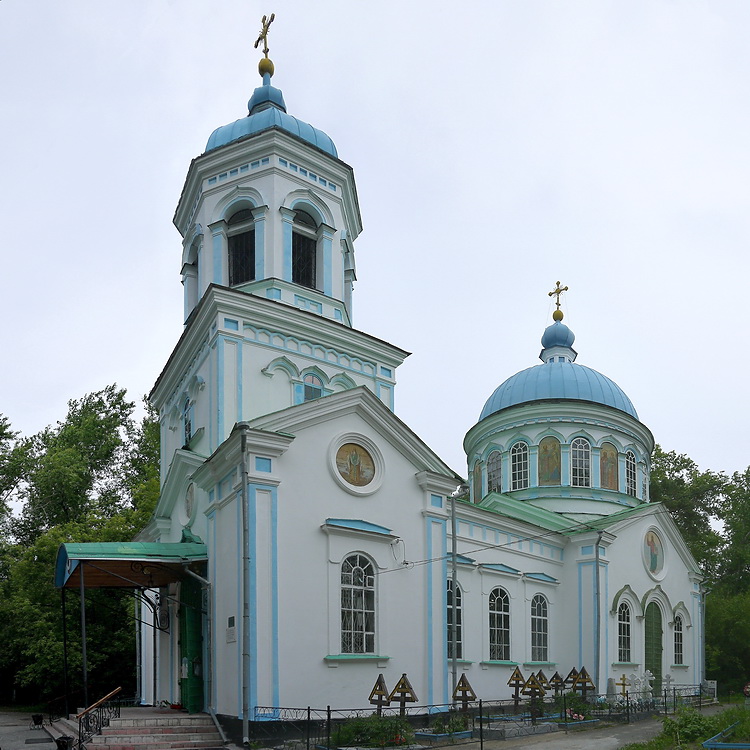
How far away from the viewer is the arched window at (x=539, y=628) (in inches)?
826

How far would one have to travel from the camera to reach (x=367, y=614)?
49.7ft

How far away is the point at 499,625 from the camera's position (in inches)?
782

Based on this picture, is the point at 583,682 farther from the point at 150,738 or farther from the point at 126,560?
the point at 126,560

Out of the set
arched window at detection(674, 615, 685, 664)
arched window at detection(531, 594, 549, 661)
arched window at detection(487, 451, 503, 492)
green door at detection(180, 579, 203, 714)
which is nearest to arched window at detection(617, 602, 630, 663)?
arched window at detection(531, 594, 549, 661)

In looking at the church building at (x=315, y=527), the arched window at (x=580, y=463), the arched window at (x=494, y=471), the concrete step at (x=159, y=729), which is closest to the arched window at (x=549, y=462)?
the arched window at (x=580, y=463)

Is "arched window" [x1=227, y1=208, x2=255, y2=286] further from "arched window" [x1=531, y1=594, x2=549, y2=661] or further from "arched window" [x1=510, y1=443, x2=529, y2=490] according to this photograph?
"arched window" [x1=510, y1=443, x2=529, y2=490]

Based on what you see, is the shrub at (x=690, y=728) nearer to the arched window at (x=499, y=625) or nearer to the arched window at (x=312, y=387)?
the arched window at (x=499, y=625)

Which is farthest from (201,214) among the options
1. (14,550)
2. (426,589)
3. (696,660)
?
(696,660)

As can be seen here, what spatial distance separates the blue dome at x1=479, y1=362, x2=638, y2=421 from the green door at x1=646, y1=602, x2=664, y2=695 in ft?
19.4

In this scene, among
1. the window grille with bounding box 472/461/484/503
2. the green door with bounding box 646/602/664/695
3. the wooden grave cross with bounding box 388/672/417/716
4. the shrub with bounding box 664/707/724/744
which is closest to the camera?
the shrub with bounding box 664/707/724/744

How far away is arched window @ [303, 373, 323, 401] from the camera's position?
17.1 metres

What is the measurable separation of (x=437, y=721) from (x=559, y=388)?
1361cm

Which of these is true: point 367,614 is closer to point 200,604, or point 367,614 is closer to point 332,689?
point 332,689

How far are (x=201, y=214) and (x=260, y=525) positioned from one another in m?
7.64
